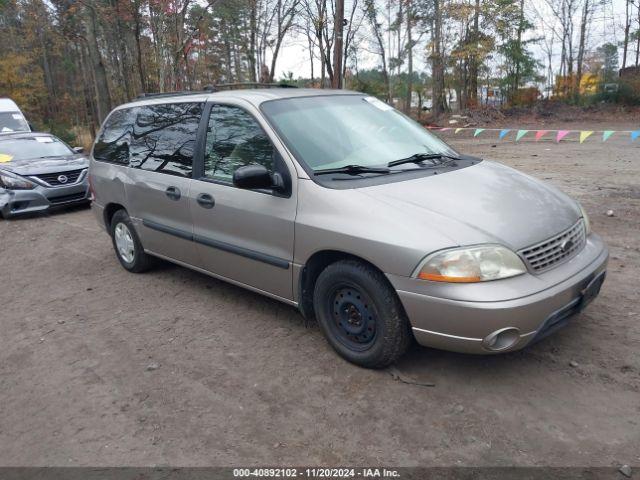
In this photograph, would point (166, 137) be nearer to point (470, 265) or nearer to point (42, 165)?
point (470, 265)

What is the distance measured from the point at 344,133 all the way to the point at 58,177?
7252 millimetres

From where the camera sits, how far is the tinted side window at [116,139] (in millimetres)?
5293

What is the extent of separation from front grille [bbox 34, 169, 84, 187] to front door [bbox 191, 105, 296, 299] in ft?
20.0

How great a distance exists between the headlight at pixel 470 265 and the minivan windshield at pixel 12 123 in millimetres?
12161

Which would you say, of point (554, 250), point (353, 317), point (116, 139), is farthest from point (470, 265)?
point (116, 139)

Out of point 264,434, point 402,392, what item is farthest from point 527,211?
point 264,434

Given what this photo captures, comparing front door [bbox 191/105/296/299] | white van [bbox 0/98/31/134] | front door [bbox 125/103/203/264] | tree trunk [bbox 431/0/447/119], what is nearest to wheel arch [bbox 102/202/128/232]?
front door [bbox 125/103/203/264]

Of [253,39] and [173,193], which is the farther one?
[253,39]

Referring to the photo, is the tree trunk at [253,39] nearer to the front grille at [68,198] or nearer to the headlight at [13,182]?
the front grille at [68,198]

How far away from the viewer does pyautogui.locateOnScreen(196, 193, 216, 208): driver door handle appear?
4062 mm

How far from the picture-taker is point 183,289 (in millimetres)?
5039

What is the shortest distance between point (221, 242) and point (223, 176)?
1.72 feet

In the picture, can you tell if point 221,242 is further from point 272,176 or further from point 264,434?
point 264,434

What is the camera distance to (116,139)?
548cm
